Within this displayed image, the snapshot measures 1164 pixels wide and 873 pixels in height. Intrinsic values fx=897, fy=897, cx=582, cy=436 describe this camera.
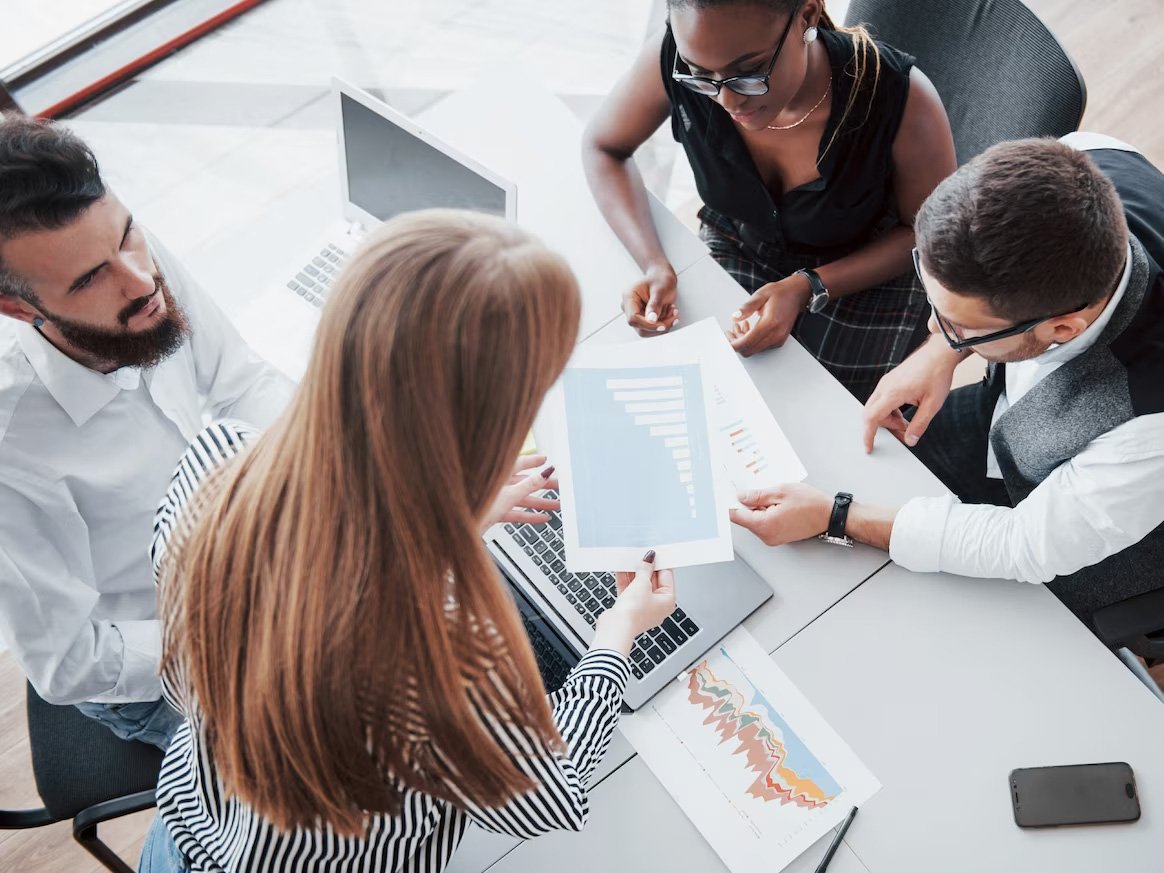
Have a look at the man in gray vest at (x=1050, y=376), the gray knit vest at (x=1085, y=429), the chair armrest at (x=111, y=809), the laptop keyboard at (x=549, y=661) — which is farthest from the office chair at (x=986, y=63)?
the chair armrest at (x=111, y=809)

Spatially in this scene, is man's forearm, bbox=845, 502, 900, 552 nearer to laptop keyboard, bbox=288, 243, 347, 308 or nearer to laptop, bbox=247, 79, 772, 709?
laptop, bbox=247, 79, 772, 709

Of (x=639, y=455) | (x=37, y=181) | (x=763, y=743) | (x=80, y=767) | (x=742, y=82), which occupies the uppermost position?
(x=742, y=82)

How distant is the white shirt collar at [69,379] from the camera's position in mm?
1194

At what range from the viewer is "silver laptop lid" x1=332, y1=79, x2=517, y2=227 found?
1370mm

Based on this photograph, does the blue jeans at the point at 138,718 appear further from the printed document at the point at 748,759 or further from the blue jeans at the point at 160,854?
the printed document at the point at 748,759

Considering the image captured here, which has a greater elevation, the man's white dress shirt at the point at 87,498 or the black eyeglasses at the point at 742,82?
the black eyeglasses at the point at 742,82

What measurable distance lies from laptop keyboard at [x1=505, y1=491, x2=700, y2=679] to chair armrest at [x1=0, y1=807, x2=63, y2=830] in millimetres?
780

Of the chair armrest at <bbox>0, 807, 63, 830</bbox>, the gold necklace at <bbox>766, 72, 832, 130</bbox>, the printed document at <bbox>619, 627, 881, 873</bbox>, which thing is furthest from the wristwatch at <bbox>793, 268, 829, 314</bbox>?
the chair armrest at <bbox>0, 807, 63, 830</bbox>

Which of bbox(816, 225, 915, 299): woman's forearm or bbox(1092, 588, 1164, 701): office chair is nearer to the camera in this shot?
bbox(1092, 588, 1164, 701): office chair

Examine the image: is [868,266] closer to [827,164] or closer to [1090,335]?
[827,164]

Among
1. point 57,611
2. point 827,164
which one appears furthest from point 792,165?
point 57,611

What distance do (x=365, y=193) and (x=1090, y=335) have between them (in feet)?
3.77

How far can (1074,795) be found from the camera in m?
1.13

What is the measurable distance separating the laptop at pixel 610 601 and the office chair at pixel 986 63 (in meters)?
0.86
